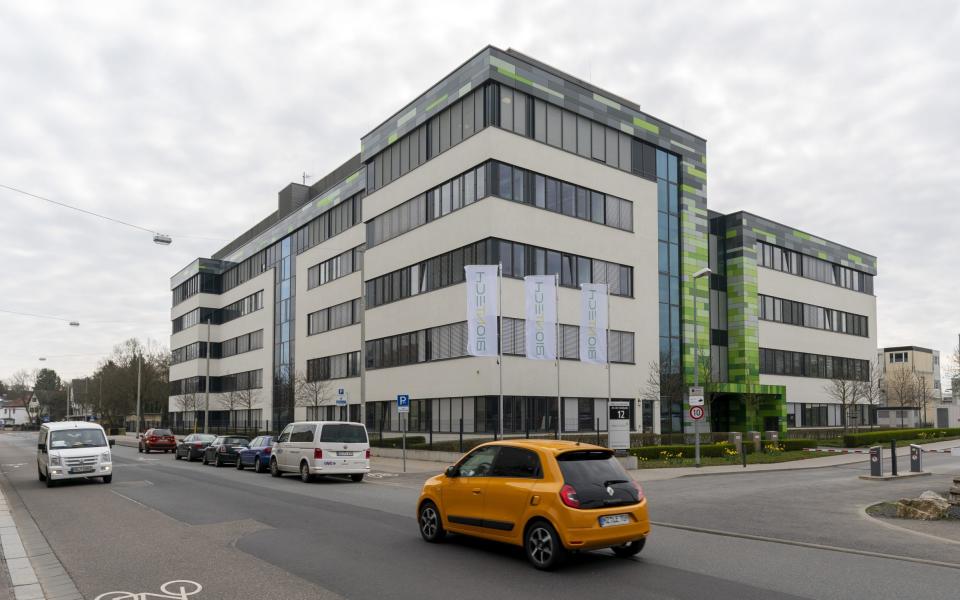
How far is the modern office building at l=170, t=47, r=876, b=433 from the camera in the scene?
38.1 m

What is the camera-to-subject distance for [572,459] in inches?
396

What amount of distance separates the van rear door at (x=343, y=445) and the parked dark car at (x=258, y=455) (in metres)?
3.94

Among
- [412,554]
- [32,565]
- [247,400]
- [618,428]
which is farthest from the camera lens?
[247,400]

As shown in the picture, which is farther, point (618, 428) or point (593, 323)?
point (593, 323)

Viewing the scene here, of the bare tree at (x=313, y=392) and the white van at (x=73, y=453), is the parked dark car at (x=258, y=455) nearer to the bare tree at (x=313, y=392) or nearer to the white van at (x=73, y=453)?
the white van at (x=73, y=453)

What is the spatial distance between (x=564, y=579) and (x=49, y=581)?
19.9 feet

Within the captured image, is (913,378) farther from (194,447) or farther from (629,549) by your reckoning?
(629,549)

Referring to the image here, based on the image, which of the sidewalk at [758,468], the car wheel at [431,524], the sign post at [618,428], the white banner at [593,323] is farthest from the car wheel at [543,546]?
the white banner at [593,323]

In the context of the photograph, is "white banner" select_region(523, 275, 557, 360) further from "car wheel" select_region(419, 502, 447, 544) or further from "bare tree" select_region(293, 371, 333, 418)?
"bare tree" select_region(293, 371, 333, 418)

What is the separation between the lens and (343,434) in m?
24.6

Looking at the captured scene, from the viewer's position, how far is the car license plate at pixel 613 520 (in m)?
9.48

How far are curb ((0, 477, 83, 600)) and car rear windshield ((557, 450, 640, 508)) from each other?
5.72 meters

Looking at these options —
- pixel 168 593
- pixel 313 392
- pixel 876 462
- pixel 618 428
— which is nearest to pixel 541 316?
pixel 618 428

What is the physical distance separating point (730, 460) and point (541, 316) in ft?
32.4
